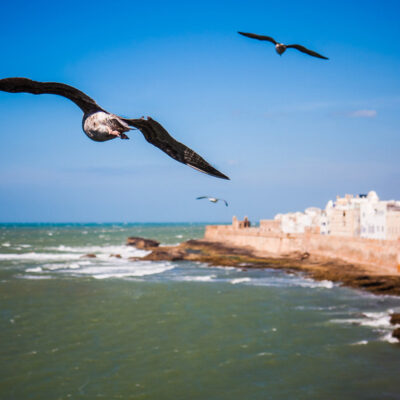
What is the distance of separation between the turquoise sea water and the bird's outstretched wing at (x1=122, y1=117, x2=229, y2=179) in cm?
1204

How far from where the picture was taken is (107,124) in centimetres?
312

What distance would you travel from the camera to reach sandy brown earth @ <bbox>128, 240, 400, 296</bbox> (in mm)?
29609

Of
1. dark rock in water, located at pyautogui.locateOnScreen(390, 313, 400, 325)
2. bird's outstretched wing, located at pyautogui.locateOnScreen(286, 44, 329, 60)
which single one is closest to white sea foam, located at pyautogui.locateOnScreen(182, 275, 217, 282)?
dark rock in water, located at pyautogui.locateOnScreen(390, 313, 400, 325)

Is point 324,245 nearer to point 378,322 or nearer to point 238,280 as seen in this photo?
point 238,280

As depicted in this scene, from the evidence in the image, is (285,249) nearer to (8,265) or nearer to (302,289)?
(302,289)

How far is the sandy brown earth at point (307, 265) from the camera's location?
97.1 ft

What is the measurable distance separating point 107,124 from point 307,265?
1571 inches

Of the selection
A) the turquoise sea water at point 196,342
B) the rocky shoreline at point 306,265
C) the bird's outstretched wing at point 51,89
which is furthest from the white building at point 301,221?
the bird's outstretched wing at point 51,89

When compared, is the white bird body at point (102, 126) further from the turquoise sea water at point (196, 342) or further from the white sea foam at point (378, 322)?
the white sea foam at point (378, 322)

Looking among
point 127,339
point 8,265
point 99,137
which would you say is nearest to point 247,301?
point 127,339

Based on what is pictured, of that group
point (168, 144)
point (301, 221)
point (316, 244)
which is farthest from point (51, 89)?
point (301, 221)

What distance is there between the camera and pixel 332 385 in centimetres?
1416

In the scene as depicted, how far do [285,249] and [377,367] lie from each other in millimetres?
36398

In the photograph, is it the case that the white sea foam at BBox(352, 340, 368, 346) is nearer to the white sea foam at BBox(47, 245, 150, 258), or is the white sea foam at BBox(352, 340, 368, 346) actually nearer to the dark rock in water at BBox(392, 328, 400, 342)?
the dark rock in water at BBox(392, 328, 400, 342)
